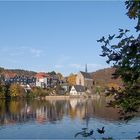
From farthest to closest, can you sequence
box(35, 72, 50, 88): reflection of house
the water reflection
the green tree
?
box(35, 72, 50, 88): reflection of house → the water reflection → the green tree

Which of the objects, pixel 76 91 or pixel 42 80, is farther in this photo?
pixel 42 80

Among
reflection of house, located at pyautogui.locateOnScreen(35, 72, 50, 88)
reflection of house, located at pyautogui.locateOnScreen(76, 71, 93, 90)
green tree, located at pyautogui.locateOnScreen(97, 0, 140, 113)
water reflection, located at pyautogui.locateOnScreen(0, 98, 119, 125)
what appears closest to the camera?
green tree, located at pyautogui.locateOnScreen(97, 0, 140, 113)

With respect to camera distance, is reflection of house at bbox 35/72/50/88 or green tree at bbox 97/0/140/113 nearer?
green tree at bbox 97/0/140/113

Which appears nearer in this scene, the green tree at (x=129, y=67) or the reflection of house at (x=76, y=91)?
the green tree at (x=129, y=67)

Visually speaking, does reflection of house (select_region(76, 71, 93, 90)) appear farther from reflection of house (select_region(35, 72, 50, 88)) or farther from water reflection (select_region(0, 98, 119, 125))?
water reflection (select_region(0, 98, 119, 125))

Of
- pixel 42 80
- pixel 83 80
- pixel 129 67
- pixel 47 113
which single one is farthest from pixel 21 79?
pixel 129 67

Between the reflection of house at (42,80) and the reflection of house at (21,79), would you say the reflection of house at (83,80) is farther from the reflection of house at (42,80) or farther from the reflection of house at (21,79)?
the reflection of house at (21,79)

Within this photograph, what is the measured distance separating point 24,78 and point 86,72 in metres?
22.3

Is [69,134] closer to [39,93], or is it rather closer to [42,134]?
[42,134]

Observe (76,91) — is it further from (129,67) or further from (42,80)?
(129,67)

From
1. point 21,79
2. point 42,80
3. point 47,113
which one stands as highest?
point 21,79

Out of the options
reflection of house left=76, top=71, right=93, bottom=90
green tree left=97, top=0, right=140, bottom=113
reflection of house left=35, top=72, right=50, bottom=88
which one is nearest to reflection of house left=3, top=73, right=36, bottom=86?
reflection of house left=35, top=72, right=50, bottom=88

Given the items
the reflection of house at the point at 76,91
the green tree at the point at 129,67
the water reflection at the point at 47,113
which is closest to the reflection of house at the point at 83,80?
the reflection of house at the point at 76,91

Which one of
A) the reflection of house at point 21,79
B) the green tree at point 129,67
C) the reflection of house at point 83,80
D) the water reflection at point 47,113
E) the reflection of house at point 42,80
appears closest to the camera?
the green tree at point 129,67
